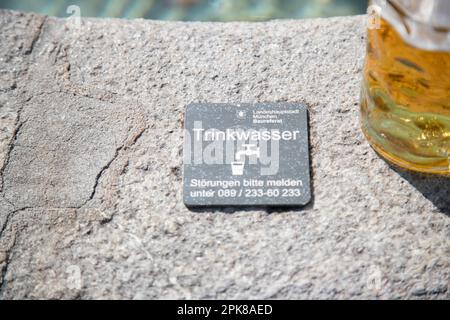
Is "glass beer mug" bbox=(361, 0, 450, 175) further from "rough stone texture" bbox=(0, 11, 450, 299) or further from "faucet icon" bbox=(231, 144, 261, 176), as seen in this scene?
"faucet icon" bbox=(231, 144, 261, 176)

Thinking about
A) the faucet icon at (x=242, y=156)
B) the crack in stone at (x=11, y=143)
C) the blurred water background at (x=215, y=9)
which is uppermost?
the blurred water background at (x=215, y=9)

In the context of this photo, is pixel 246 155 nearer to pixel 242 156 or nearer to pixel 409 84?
pixel 242 156

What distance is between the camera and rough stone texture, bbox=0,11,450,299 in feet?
3.70

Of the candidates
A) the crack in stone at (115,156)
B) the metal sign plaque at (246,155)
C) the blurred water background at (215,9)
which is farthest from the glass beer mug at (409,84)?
the blurred water background at (215,9)

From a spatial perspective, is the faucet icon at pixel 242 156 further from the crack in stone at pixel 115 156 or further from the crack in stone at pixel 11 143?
the crack in stone at pixel 11 143

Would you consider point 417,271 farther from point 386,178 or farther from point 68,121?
point 68,121

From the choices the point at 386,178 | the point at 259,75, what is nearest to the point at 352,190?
the point at 386,178

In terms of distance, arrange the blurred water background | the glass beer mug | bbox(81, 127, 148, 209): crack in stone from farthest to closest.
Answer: the blurred water background < bbox(81, 127, 148, 209): crack in stone < the glass beer mug

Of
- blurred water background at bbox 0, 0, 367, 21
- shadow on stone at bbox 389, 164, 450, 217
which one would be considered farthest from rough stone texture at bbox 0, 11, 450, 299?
blurred water background at bbox 0, 0, 367, 21

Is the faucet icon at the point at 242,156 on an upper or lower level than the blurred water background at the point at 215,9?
lower

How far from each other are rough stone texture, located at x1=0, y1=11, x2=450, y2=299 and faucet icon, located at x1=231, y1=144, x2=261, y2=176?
79 millimetres

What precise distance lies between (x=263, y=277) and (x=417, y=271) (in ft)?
0.90

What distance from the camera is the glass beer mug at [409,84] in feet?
3.27

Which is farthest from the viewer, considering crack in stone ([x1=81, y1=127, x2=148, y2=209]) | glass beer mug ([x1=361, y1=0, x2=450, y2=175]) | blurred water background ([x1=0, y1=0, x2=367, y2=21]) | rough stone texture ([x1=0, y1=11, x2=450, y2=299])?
blurred water background ([x1=0, y1=0, x2=367, y2=21])
